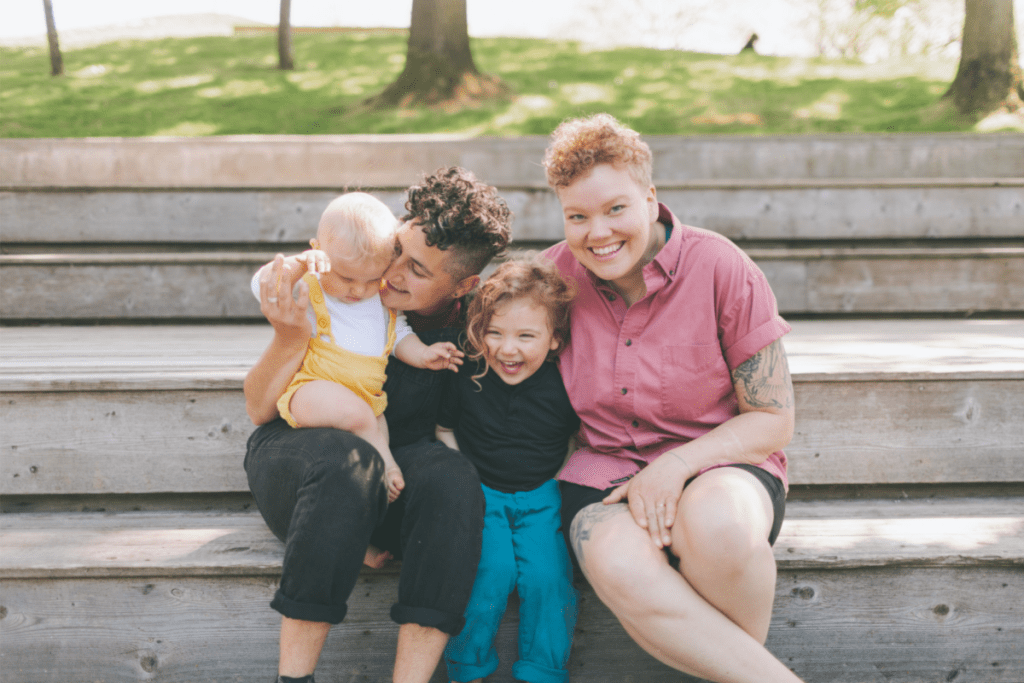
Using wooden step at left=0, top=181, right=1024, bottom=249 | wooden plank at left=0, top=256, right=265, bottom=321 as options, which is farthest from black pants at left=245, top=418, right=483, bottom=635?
wooden step at left=0, top=181, right=1024, bottom=249

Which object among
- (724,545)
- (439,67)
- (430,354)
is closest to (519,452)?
(430,354)

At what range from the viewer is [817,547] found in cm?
159

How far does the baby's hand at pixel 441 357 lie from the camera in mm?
1642

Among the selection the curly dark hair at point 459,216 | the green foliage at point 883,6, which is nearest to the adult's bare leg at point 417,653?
the curly dark hair at point 459,216

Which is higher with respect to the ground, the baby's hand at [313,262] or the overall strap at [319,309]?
the baby's hand at [313,262]

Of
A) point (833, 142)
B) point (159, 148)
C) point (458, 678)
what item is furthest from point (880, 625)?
point (159, 148)

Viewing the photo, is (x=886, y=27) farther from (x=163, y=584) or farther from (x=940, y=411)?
(x=163, y=584)

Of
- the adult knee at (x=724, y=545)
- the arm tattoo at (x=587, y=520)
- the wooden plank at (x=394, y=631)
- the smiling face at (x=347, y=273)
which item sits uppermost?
the smiling face at (x=347, y=273)

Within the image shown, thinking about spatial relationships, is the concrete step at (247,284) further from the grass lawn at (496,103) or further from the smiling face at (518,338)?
the grass lawn at (496,103)

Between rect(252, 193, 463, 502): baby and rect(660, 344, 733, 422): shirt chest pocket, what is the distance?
50cm

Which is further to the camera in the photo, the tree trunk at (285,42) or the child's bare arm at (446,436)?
the tree trunk at (285,42)

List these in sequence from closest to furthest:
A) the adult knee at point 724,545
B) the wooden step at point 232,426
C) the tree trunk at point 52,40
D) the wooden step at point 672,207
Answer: the adult knee at point 724,545
the wooden step at point 232,426
the wooden step at point 672,207
the tree trunk at point 52,40

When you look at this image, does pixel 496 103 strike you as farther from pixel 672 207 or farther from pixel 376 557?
pixel 376 557

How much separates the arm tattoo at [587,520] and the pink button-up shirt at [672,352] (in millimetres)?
82
